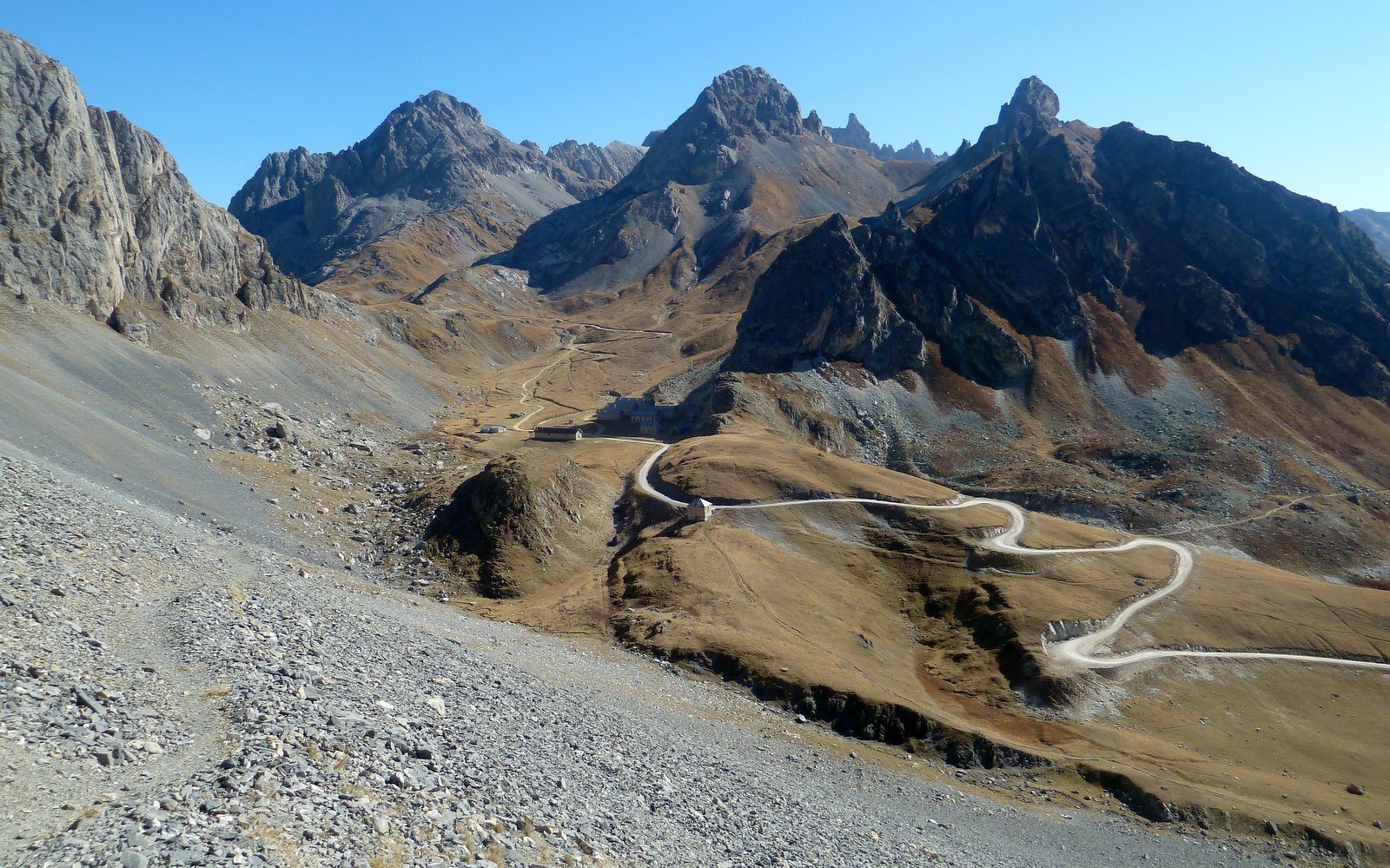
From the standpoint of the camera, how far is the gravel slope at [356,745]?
14312 millimetres

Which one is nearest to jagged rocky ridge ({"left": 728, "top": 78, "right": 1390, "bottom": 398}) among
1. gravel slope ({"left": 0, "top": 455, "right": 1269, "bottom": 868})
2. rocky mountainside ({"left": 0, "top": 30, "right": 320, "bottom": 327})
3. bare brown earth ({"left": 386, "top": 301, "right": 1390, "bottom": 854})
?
bare brown earth ({"left": 386, "top": 301, "right": 1390, "bottom": 854})

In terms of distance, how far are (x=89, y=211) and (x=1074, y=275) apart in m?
165

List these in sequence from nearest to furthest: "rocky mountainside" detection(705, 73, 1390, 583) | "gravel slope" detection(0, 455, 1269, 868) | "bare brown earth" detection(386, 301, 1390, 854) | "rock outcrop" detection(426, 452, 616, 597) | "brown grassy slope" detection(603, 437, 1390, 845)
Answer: "gravel slope" detection(0, 455, 1269, 868) → "bare brown earth" detection(386, 301, 1390, 854) → "brown grassy slope" detection(603, 437, 1390, 845) → "rock outcrop" detection(426, 452, 616, 597) → "rocky mountainside" detection(705, 73, 1390, 583)

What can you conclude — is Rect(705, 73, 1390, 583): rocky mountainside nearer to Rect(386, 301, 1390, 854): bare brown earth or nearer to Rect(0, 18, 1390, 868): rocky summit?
Rect(0, 18, 1390, 868): rocky summit

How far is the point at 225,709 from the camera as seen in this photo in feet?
60.5

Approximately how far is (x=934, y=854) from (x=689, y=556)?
31.7 metres

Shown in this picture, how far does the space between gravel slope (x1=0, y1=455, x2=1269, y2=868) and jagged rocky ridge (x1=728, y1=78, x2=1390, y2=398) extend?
3836 inches

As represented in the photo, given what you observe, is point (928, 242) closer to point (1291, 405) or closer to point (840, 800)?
point (1291, 405)

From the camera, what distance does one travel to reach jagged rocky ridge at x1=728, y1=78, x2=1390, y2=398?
5251 inches

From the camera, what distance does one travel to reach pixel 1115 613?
193ft

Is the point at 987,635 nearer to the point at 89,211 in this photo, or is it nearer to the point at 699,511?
the point at 699,511

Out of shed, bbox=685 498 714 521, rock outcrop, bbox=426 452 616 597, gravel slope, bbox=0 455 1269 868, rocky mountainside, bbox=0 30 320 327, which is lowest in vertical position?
gravel slope, bbox=0 455 1269 868

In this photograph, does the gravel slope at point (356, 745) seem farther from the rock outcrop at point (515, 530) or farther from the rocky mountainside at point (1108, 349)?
the rocky mountainside at point (1108, 349)

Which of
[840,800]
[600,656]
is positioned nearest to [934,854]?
[840,800]
